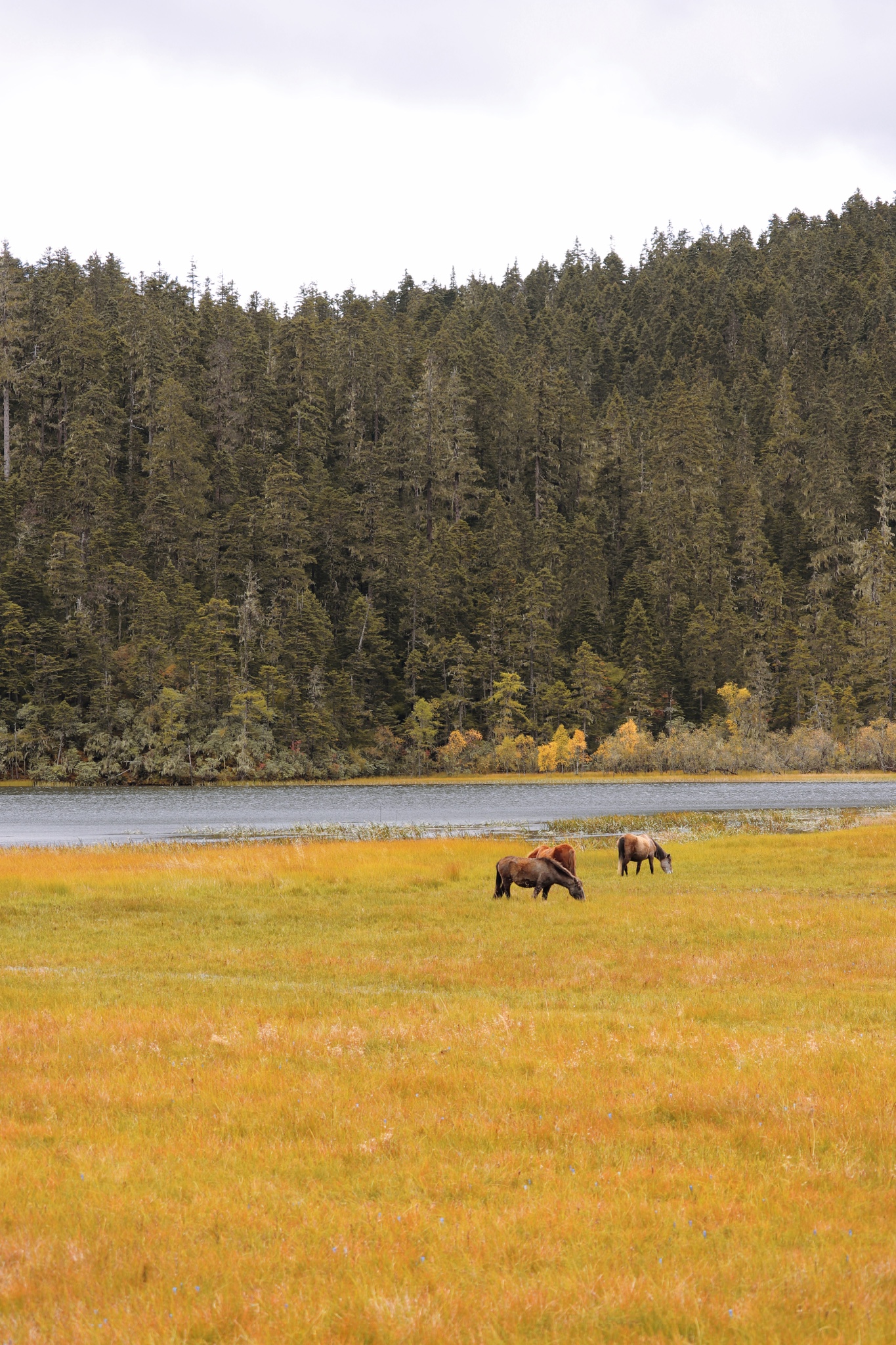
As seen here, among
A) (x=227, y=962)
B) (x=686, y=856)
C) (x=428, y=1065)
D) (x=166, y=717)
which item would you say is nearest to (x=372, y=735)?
(x=166, y=717)

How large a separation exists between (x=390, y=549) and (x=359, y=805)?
69.5 metres

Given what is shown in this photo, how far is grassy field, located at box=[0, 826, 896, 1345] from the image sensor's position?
6254 mm

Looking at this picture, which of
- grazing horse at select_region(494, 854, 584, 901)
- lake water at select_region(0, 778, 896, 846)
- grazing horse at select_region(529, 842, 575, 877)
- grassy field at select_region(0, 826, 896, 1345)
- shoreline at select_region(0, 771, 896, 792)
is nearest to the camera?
grassy field at select_region(0, 826, 896, 1345)

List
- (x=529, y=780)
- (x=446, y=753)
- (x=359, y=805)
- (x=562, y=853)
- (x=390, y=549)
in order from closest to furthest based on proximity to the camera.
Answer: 1. (x=562, y=853)
2. (x=359, y=805)
3. (x=529, y=780)
4. (x=446, y=753)
5. (x=390, y=549)

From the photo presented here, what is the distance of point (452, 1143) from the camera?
9016 millimetres

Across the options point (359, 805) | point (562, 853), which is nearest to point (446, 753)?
point (359, 805)

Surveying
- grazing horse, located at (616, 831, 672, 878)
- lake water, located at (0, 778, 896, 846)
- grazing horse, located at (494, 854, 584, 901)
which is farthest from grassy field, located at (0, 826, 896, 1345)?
lake water, located at (0, 778, 896, 846)

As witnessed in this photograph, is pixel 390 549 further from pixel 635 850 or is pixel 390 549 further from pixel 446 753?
pixel 635 850

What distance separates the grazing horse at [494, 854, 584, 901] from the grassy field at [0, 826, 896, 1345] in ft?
23.6

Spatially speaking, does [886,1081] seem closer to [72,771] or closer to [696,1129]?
[696,1129]

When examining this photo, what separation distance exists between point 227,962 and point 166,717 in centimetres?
9798

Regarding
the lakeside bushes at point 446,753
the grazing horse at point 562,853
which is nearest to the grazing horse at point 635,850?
the grazing horse at point 562,853

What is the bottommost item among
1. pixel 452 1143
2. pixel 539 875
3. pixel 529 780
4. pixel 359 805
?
pixel 529 780

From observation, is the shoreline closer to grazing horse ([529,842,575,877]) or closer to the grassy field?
grazing horse ([529,842,575,877])
